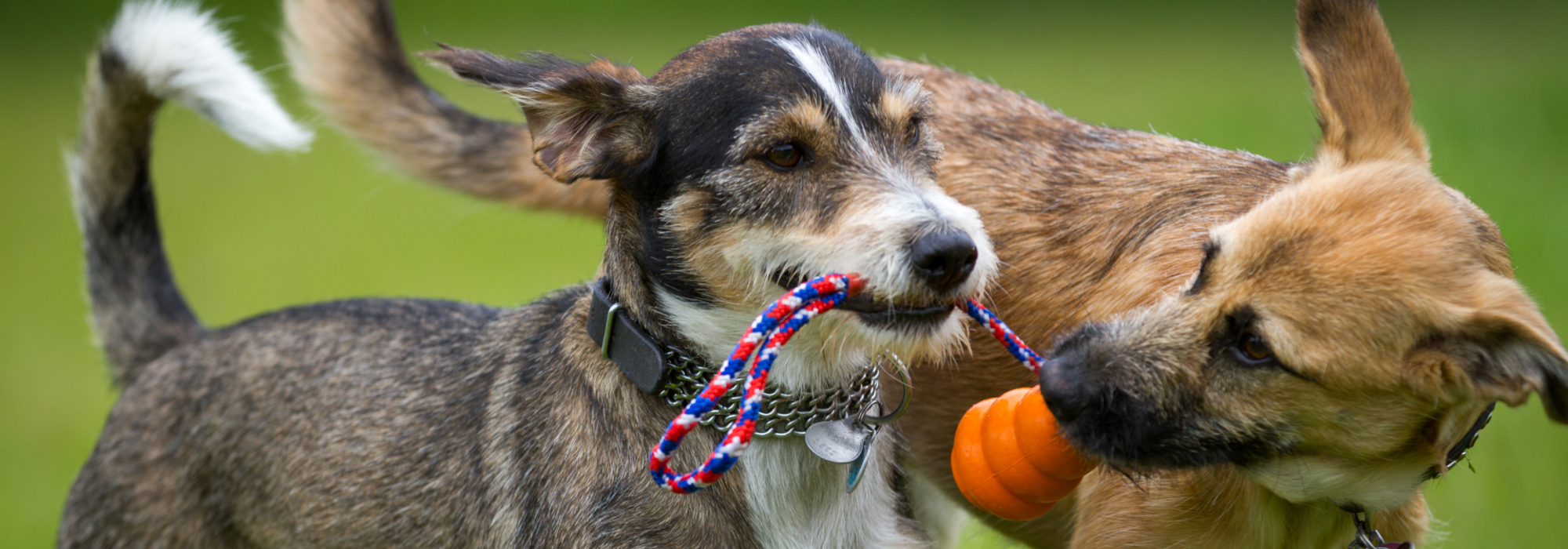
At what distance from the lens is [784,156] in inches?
118

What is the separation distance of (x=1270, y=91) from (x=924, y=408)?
10461mm

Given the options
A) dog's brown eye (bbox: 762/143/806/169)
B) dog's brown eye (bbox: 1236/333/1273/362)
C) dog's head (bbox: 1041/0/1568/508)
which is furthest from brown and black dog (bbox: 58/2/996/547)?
dog's brown eye (bbox: 1236/333/1273/362)

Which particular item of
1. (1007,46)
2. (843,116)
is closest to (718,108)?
(843,116)

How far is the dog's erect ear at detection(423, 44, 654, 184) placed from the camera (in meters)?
3.03

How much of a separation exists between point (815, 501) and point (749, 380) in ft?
2.34

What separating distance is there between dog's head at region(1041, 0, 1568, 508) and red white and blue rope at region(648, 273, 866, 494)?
0.57 meters

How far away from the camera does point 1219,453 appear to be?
2.79 m

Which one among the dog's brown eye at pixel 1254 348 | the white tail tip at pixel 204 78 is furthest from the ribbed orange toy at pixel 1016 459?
the white tail tip at pixel 204 78

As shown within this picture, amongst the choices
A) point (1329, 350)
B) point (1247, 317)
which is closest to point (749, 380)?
point (1247, 317)

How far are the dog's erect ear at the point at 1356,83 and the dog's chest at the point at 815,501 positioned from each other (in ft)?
4.93

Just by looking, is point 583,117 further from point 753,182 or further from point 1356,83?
point 1356,83

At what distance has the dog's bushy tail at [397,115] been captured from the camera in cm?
477

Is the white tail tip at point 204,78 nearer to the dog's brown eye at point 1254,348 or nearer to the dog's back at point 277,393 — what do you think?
the dog's back at point 277,393

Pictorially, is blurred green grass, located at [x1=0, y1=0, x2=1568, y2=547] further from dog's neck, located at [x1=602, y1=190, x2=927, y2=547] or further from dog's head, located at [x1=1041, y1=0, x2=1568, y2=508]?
dog's head, located at [x1=1041, y1=0, x2=1568, y2=508]
